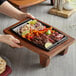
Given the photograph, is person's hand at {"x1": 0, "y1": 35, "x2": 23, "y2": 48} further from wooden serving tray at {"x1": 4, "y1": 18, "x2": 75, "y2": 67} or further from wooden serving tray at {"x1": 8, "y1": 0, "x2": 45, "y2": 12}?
wooden serving tray at {"x1": 8, "y1": 0, "x2": 45, "y2": 12}

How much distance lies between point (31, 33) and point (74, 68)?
1.88ft

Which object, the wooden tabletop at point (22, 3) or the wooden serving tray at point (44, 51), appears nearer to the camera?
the wooden serving tray at point (44, 51)

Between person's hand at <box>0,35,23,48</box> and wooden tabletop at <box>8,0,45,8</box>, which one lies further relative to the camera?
wooden tabletop at <box>8,0,45,8</box>

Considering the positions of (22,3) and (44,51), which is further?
(22,3)

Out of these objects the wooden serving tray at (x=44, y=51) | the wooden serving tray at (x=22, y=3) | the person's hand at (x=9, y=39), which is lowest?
the wooden serving tray at (x=44, y=51)

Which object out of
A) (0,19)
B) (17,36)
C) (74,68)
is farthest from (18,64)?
(0,19)

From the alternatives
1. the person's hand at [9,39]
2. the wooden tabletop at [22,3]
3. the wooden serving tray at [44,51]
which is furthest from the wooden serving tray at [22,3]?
the person's hand at [9,39]

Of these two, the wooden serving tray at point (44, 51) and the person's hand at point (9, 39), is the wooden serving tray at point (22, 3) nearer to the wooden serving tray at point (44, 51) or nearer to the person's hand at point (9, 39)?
the wooden serving tray at point (44, 51)

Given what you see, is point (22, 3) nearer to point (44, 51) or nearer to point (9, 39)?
point (9, 39)

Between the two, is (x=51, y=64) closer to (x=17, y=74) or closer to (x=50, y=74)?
(x=50, y=74)

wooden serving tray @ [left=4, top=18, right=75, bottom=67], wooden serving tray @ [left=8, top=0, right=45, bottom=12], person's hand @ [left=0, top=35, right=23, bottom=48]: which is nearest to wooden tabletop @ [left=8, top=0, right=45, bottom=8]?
wooden serving tray @ [left=8, top=0, right=45, bottom=12]

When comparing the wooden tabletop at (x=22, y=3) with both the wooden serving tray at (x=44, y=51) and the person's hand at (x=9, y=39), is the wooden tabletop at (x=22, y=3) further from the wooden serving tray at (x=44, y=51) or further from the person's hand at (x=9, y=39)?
the person's hand at (x=9, y=39)

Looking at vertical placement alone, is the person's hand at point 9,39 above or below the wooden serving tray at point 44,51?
above

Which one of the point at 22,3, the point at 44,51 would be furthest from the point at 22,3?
the point at 44,51
